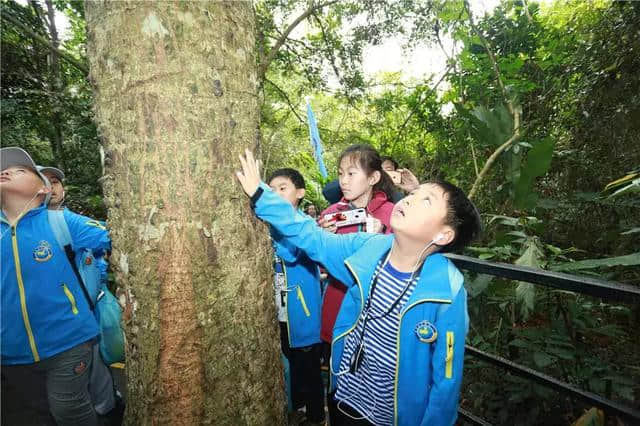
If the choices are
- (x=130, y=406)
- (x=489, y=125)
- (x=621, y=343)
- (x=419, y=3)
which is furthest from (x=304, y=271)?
(x=419, y=3)

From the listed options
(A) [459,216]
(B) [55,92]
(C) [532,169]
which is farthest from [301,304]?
(B) [55,92]

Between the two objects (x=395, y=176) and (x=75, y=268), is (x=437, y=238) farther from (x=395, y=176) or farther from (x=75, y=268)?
(x=75, y=268)

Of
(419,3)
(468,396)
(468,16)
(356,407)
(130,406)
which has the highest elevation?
(419,3)

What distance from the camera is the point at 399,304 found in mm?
1311

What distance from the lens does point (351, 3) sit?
21.6 ft

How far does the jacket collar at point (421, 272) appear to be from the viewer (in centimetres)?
122

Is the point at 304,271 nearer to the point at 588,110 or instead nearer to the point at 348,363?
the point at 348,363

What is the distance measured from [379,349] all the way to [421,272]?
0.36 metres

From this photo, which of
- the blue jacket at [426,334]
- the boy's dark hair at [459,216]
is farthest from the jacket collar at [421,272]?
the boy's dark hair at [459,216]

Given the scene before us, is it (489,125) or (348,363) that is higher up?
(489,125)

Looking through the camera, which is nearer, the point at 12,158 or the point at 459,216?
the point at 459,216

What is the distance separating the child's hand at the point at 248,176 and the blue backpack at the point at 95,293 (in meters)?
1.43

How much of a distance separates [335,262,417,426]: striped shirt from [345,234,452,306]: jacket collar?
0.05 m

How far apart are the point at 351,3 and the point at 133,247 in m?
7.12
